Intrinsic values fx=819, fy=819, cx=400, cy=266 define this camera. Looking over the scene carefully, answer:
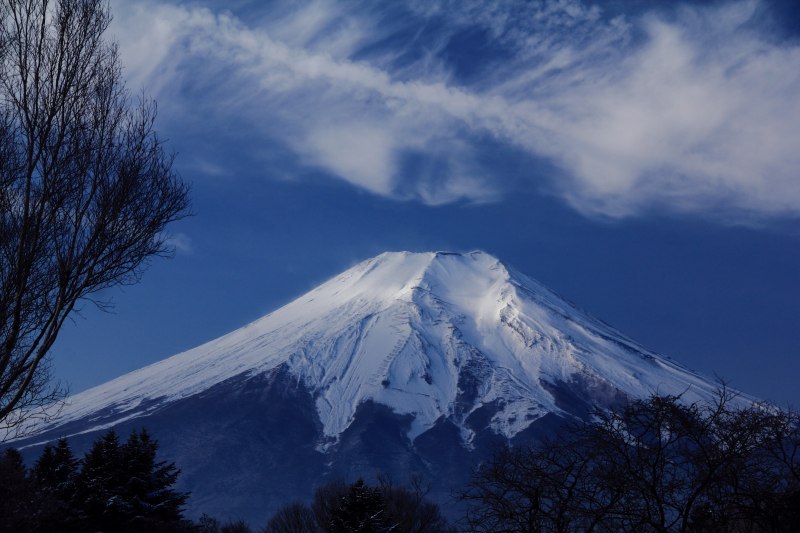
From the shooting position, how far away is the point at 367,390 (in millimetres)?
119625

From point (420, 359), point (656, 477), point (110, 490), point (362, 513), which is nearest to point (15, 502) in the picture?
point (110, 490)

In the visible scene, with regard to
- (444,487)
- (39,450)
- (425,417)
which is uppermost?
(39,450)

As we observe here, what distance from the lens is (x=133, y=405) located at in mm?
117562

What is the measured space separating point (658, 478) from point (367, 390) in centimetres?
11620

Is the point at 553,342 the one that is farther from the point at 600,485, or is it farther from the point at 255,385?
the point at 600,485

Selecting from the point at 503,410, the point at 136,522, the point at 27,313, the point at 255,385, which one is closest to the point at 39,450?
the point at 255,385

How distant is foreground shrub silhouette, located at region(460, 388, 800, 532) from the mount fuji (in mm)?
95051

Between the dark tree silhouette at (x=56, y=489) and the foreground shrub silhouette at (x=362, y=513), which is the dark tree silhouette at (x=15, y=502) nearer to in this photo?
the dark tree silhouette at (x=56, y=489)

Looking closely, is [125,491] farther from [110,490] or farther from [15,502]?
[15,502]

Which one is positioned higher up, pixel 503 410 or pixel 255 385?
pixel 255 385

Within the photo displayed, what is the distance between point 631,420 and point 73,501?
19.3m

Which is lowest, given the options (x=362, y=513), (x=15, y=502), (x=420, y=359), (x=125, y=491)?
(x=362, y=513)

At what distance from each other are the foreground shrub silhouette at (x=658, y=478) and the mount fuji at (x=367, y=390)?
9505 cm

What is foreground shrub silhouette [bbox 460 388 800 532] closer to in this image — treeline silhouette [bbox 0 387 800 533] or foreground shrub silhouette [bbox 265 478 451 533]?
treeline silhouette [bbox 0 387 800 533]
